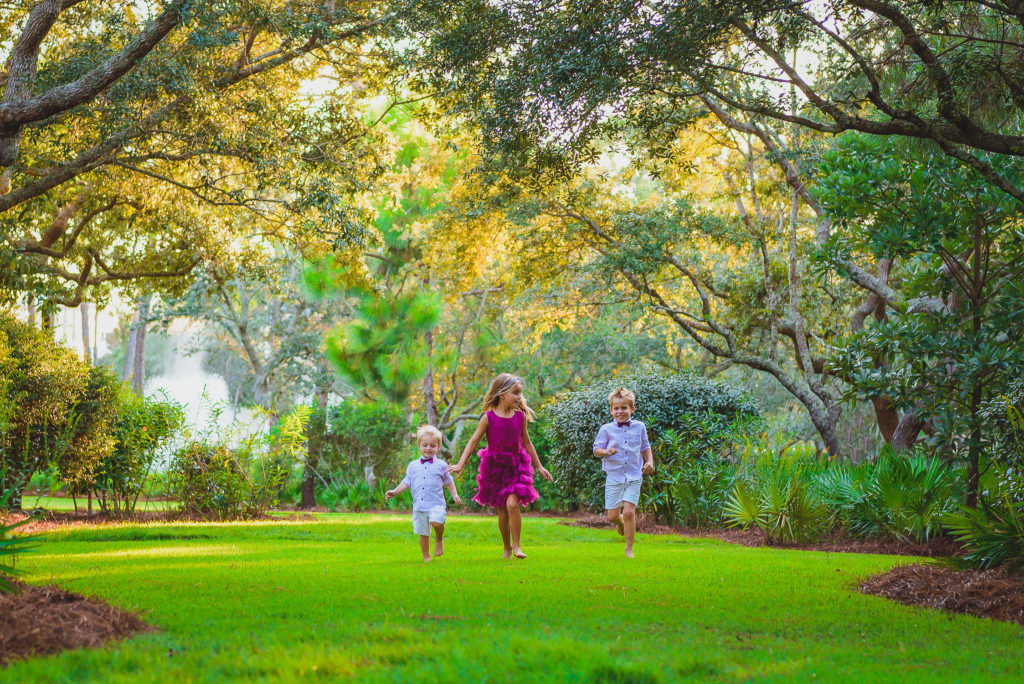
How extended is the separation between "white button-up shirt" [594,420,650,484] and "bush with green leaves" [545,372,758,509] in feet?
16.5

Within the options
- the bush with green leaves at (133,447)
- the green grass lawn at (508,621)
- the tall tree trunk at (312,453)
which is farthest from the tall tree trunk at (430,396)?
the green grass lawn at (508,621)

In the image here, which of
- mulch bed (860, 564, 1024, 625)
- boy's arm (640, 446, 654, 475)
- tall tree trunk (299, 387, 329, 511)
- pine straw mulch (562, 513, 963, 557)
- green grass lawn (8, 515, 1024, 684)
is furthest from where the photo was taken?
tall tree trunk (299, 387, 329, 511)

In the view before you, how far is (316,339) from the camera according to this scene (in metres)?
31.4

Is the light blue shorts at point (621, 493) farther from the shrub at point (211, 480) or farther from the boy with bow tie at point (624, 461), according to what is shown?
the shrub at point (211, 480)

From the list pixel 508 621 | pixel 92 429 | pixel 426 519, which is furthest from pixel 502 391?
pixel 92 429

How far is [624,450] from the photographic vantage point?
9.23 m

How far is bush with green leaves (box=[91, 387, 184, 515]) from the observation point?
559 inches

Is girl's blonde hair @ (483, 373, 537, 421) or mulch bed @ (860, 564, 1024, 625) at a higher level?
girl's blonde hair @ (483, 373, 537, 421)

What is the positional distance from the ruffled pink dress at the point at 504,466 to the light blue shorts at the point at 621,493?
1008 mm

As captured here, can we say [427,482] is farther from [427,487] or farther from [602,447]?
[602,447]

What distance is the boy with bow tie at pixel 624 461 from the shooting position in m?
9.08

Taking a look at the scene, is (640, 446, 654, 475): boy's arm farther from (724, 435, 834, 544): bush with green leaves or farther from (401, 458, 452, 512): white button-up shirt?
(724, 435, 834, 544): bush with green leaves

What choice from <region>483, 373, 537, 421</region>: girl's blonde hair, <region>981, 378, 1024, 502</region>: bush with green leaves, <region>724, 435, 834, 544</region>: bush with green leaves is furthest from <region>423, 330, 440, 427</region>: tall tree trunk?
<region>981, 378, 1024, 502</region>: bush with green leaves

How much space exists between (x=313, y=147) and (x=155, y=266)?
7088 millimetres
